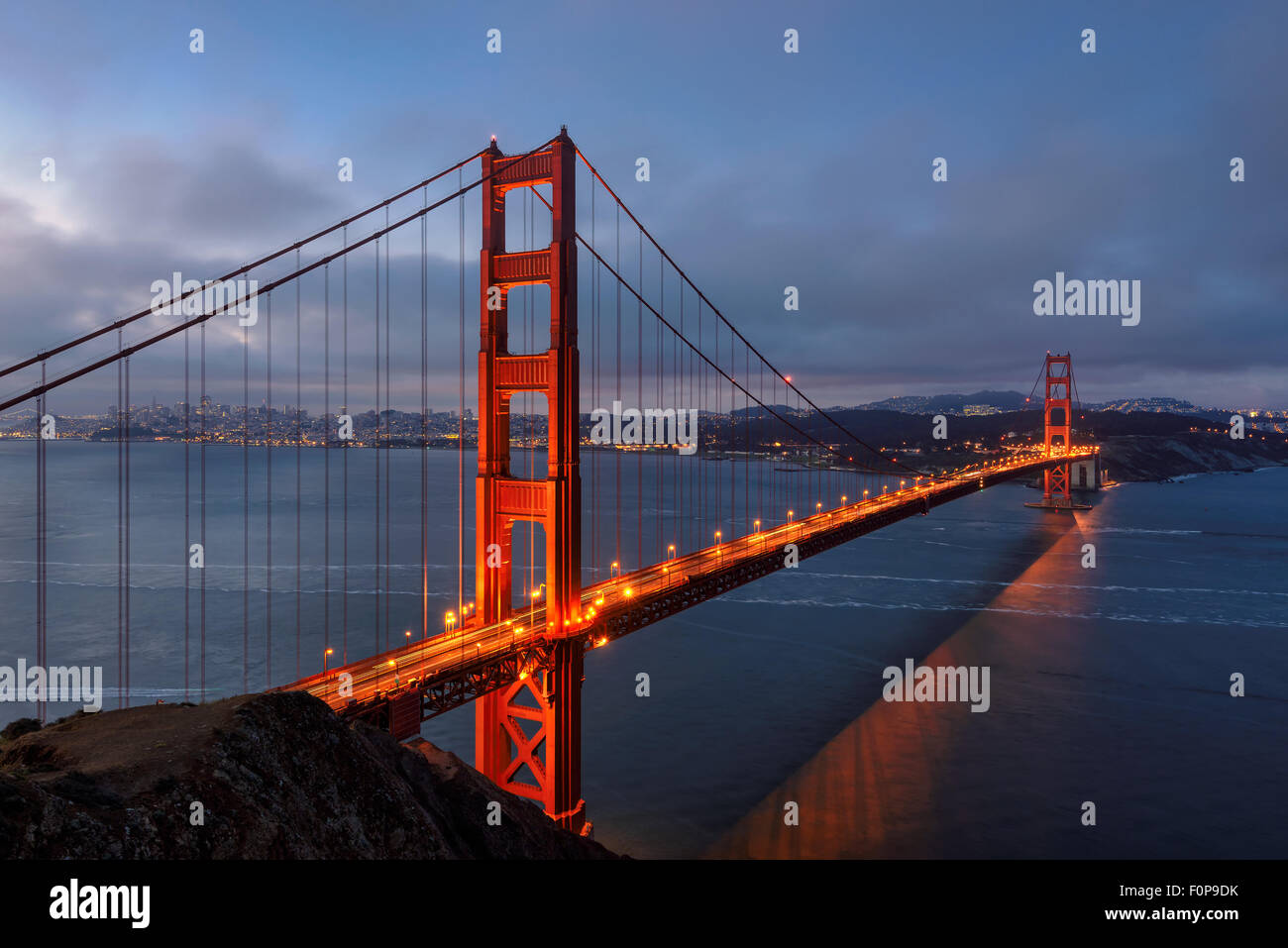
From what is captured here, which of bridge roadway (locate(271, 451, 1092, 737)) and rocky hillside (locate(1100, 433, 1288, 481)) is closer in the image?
bridge roadway (locate(271, 451, 1092, 737))

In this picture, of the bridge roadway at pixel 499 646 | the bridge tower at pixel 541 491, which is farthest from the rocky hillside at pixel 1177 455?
the bridge tower at pixel 541 491

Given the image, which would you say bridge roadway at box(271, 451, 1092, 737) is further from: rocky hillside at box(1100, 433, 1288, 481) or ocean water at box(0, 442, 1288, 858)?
rocky hillside at box(1100, 433, 1288, 481)

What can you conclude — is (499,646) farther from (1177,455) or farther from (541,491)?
(1177,455)

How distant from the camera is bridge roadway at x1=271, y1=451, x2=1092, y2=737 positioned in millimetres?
13453

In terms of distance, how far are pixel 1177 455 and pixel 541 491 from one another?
517ft

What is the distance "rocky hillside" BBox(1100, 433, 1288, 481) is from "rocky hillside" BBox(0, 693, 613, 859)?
455 ft

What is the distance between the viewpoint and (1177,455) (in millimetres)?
138125

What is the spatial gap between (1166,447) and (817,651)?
5540 inches

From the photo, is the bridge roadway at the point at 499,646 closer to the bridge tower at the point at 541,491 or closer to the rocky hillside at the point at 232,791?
the bridge tower at the point at 541,491

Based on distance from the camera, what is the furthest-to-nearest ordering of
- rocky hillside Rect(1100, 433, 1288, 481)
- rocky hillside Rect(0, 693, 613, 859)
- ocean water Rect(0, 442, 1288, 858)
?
rocky hillside Rect(1100, 433, 1288, 481) < ocean water Rect(0, 442, 1288, 858) < rocky hillside Rect(0, 693, 613, 859)

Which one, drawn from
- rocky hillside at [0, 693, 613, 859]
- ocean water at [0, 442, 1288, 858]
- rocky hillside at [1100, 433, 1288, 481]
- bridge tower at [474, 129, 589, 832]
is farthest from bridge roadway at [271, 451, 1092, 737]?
rocky hillside at [1100, 433, 1288, 481]
